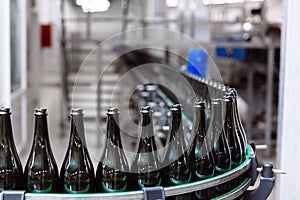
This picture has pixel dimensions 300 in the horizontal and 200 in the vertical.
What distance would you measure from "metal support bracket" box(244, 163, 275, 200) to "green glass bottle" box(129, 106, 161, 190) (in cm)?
29

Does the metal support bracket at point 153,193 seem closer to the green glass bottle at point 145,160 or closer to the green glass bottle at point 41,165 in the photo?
the green glass bottle at point 145,160

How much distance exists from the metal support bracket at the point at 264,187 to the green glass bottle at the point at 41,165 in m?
0.51

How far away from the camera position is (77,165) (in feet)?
3.08

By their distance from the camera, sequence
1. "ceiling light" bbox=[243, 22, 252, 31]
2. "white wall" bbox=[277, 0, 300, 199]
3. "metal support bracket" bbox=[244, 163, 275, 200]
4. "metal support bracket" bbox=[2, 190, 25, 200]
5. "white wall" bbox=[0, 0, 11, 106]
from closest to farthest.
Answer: "metal support bracket" bbox=[2, 190, 25, 200] < "metal support bracket" bbox=[244, 163, 275, 200] < "white wall" bbox=[277, 0, 300, 199] < "white wall" bbox=[0, 0, 11, 106] < "ceiling light" bbox=[243, 22, 252, 31]

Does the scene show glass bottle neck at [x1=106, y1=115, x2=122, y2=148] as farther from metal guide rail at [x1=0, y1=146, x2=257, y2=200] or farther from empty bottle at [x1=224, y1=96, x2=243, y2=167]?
empty bottle at [x1=224, y1=96, x2=243, y2=167]

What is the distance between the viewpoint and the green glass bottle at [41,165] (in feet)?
3.00

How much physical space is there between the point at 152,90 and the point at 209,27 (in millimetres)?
2867

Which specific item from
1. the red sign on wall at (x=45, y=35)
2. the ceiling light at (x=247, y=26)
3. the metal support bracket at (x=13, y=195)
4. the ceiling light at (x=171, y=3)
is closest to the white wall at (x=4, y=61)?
the metal support bracket at (x=13, y=195)

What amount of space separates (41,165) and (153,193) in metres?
0.27

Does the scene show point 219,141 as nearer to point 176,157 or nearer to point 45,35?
point 176,157

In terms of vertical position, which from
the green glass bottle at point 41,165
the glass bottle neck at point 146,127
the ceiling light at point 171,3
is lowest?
the green glass bottle at point 41,165

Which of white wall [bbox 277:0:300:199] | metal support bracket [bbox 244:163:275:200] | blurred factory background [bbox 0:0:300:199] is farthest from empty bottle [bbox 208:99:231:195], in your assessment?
blurred factory background [bbox 0:0:300:199]

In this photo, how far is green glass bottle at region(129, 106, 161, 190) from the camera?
0.95 meters

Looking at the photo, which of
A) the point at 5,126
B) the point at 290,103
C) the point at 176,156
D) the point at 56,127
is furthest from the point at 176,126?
the point at 56,127
